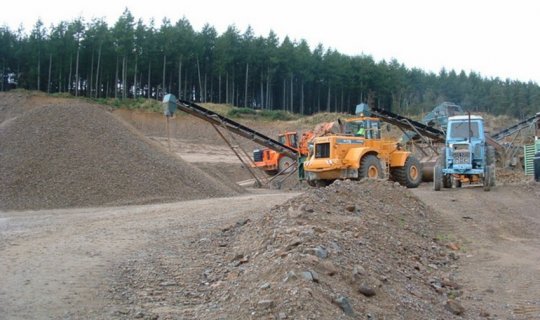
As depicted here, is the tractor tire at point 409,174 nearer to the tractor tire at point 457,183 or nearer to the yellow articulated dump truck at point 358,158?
the yellow articulated dump truck at point 358,158

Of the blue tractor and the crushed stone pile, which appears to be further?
the blue tractor

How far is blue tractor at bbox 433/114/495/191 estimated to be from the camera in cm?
1709

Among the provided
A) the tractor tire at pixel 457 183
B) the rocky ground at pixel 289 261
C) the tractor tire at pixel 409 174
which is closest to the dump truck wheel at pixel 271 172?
the tractor tire at pixel 409 174

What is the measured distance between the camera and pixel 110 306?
5973 mm

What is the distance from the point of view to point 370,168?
17.6m

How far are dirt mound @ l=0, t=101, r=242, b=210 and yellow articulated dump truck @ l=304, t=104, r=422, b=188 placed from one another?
356 centimetres

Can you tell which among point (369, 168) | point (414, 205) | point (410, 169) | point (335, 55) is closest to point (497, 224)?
→ point (414, 205)

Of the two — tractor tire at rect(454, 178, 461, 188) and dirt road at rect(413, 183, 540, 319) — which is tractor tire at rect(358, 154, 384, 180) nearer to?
dirt road at rect(413, 183, 540, 319)

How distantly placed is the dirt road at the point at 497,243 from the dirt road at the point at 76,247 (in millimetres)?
4168

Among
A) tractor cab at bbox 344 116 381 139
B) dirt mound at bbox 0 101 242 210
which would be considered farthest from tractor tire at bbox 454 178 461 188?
dirt mound at bbox 0 101 242 210

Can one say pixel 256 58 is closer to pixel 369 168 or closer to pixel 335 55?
pixel 335 55

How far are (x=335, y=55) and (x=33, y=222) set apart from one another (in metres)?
55.5

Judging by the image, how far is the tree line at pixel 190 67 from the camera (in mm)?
52062

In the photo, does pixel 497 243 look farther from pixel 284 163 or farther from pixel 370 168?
pixel 284 163
